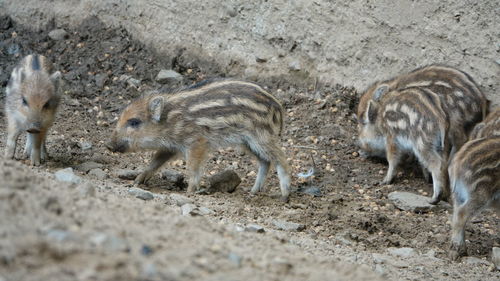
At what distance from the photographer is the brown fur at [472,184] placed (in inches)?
247

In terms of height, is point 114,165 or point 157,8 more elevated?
point 157,8

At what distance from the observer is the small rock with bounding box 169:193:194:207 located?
6.20m

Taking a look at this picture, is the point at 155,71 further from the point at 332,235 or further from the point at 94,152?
the point at 332,235

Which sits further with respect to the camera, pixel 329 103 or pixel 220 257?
pixel 329 103

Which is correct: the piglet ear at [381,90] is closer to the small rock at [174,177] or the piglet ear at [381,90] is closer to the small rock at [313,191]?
the small rock at [313,191]

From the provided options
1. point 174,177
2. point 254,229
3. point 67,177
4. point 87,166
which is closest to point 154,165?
point 174,177

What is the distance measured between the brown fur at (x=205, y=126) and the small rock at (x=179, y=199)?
64cm

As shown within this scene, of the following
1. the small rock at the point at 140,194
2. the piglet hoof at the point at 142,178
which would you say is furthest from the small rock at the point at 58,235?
the piglet hoof at the point at 142,178

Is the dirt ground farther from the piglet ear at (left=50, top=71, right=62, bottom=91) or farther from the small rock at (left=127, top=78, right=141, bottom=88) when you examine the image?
the piglet ear at (left=50, top=71, right=62, bottom=91)

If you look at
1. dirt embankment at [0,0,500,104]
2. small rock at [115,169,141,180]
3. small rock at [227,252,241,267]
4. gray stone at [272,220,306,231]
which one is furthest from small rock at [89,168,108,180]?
small rock at [227,252,241,267]

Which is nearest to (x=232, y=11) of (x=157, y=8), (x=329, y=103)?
(x=157, y=8)

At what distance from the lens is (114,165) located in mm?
7695

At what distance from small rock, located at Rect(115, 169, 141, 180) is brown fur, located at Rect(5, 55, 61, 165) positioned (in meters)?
0.76

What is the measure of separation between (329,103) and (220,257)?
5.52 metres
